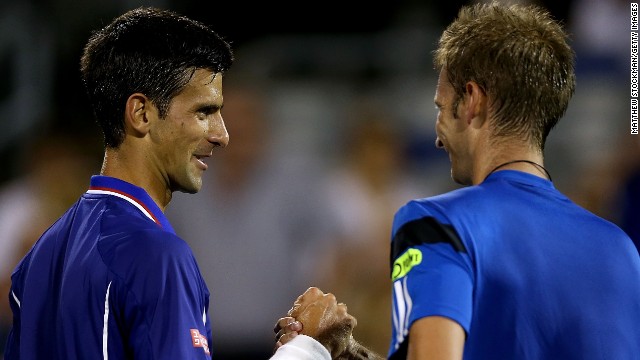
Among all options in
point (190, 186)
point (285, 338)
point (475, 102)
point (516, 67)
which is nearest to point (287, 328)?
point (285, 338)

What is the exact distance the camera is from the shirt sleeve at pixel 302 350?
10.4 feet

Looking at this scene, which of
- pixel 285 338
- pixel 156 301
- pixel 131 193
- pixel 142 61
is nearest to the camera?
pixel 156 301

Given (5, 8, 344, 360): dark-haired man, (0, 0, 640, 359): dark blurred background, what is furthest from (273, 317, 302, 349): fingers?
(0, 0, 640, 359): dark blurred background

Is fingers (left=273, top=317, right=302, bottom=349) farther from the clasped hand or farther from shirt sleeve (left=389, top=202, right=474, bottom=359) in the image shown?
shirt sleeve (left=389, top=202, right=474, bottom=359)

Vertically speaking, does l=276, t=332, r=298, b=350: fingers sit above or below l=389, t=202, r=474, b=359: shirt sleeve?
below

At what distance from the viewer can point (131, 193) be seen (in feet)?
9.64

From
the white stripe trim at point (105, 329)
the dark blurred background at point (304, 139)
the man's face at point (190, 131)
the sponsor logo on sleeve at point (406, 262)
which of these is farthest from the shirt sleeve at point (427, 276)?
the dark blurred background at point (304, 139)

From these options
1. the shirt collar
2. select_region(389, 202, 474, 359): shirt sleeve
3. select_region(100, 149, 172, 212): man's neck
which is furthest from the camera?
select_region(100, 149, 172, 212): man's neck

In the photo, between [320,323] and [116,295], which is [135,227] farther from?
[320,323]

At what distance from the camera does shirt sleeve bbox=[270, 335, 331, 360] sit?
3.17 m

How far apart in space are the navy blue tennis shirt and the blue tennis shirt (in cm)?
59

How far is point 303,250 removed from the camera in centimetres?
657

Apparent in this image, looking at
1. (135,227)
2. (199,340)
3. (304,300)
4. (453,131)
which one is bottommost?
(304,300)

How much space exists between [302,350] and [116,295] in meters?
0.78
